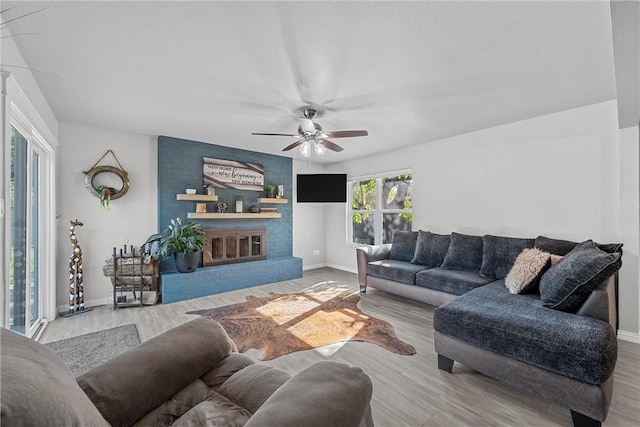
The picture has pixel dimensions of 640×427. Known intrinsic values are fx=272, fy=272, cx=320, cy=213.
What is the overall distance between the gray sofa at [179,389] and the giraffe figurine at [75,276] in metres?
2.94

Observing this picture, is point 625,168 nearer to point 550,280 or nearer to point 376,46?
point 550,280

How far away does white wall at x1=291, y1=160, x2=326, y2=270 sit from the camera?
19.2ft

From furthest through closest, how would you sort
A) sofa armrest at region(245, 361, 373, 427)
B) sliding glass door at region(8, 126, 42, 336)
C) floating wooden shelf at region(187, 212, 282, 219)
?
1. floating wooden shelf at region(187, 212, 282, 219)
2. sliding glass door at region(8, 126, 42, 336)
3. sofa armrest at region(245, 361, 373, 427)

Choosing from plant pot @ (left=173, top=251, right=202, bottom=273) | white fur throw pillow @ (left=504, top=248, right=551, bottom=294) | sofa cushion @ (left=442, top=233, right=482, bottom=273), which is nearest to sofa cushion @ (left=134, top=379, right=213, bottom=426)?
white fur throw pillow @ (left=504, top=248, right=551, bottom=294)

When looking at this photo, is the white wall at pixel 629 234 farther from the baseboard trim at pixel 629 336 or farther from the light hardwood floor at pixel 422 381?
the light hardwood floor at pixel 422 381

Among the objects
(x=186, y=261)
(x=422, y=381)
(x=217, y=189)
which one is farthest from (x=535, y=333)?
(x=217, y=189)

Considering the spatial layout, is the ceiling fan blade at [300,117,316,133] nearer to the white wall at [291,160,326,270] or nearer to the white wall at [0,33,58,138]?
the white wall at [0,33,58,138]

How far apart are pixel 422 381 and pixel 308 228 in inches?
169

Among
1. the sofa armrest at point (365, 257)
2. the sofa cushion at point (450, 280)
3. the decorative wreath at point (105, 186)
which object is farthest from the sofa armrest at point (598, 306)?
the decorative wreath at point (105, 186)

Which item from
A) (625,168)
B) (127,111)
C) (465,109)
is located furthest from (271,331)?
(625,168)

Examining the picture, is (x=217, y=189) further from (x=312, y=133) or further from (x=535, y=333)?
(x=535, y=333)

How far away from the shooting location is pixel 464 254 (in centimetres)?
355

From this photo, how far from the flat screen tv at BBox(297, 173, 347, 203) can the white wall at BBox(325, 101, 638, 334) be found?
137 centimetres

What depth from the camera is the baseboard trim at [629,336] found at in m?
2.62
